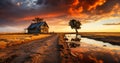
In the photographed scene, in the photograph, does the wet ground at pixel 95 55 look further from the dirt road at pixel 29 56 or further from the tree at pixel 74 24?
the tree at pixel 74 24

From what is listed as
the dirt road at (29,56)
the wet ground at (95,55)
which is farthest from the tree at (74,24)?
the dirt road at (29,56)

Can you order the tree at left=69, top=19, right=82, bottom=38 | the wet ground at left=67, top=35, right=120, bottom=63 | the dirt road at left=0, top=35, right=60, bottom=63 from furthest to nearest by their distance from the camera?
the tree at left=69, top=19, right=82, bottom=38
the wet ground at left=67, top=35, right=120, bottom=63
the dirt road at left=0, top=35, right=60, bottom=63

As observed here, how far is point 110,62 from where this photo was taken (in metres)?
18.2

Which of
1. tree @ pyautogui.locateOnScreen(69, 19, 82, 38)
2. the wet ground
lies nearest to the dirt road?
the wet ground

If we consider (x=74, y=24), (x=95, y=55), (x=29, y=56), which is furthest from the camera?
(x=74, y=24)

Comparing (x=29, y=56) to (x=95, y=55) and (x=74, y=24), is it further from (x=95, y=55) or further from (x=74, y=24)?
(x=74, y=24)

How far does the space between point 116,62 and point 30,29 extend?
86965mm

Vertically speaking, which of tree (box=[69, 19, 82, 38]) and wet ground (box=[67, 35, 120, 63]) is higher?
tree (box=[69, 19, 82, 38])

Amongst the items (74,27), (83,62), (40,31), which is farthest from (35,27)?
(83,62)

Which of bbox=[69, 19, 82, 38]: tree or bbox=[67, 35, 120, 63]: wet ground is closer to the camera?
bbox=[67, 35, 120, 63]: wet ground

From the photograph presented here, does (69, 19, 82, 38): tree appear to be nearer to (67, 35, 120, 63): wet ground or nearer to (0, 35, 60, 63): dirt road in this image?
(67, 35, 120, 63): wet ground

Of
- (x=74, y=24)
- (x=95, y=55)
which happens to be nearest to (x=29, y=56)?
(x=95, y=55)

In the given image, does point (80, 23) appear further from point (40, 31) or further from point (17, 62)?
point (17, 62)

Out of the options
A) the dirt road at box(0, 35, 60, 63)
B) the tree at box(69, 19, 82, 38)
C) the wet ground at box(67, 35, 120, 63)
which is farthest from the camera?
the tree at box(69, 19, 82, 38)
